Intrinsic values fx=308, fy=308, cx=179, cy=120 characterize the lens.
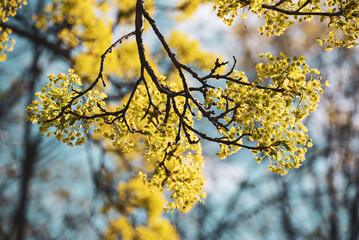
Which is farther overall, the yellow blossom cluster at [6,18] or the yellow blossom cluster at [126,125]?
the yellow blossom cluster at [6,18]

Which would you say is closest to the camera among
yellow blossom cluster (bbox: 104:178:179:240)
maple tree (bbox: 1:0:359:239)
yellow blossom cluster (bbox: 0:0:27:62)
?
maple tree (bbox: 1:0:359:239)

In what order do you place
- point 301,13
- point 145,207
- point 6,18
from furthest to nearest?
point 145,207 → point 6,18 → point 301,13

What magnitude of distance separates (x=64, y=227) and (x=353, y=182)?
8615 mm

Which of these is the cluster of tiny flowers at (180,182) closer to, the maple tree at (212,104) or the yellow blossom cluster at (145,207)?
the maple tree at (212,104)

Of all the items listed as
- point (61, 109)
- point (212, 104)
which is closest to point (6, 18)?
point (61, 109)

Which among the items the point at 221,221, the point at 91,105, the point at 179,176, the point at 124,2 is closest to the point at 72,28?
the point at 124,2

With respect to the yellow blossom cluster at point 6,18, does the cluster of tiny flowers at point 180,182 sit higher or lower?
lower

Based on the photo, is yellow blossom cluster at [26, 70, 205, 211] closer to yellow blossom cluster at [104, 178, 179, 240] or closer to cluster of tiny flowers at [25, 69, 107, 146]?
cluster of tiny flowers at [25, 69, 107, 146]

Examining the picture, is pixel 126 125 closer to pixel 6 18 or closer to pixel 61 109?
pixel 61 109

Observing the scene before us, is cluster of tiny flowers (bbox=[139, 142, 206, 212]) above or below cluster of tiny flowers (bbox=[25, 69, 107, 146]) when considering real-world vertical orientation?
below

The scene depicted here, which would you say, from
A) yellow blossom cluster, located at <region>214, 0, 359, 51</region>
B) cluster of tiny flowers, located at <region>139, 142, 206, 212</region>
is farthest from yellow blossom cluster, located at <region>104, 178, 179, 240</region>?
yellow blossom cluster, located at <region>214, 0, 359, 51</region>

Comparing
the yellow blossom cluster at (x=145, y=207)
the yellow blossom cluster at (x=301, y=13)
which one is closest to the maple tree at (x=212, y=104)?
the yellow blossom cluster at (x=301, y=13)

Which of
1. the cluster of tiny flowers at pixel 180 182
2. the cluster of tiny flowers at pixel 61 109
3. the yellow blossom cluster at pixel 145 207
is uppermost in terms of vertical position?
the yellow blossom cluster at pixel 145 207

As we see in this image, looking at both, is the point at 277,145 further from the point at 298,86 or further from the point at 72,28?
the point at 72,28
